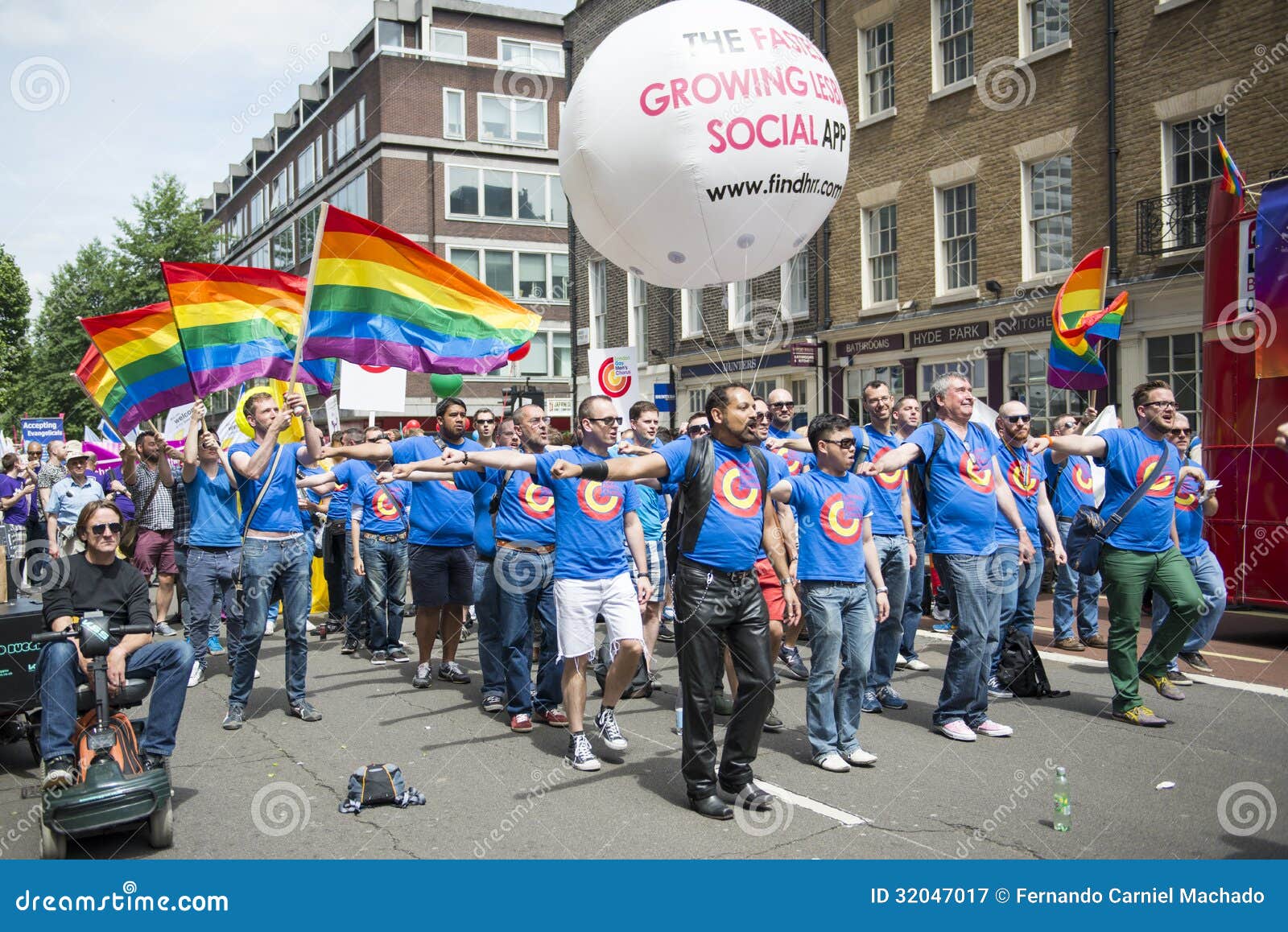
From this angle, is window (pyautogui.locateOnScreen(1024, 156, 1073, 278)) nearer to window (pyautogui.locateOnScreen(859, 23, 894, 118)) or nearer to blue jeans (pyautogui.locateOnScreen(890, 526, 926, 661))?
window (pyautogui.locateOnScreen(859, 23, 894, 118))

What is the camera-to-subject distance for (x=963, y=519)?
21.5 feet

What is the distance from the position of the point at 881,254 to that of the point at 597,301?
36.9 feet

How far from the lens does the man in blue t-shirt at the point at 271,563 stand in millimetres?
7301

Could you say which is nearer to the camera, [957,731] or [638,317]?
[957,731]

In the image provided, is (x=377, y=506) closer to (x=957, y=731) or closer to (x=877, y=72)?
(x=957, y=731)

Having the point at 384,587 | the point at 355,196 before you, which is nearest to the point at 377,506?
the point at 384,587

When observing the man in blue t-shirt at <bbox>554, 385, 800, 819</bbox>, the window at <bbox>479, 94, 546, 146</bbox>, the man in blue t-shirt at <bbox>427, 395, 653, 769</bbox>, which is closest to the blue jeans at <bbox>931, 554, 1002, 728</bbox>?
the man in blue t-shirt at <bbox>554, 385, 800, 819</bbox>

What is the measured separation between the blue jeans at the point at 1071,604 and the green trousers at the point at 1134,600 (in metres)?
2.44

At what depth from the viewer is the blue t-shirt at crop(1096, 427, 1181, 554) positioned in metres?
6.82

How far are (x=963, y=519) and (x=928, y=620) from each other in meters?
5.07

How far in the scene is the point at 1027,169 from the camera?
17125 millimetres

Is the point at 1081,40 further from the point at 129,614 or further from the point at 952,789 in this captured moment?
the point at 129,614

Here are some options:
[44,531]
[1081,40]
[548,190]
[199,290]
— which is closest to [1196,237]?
[1081,40]

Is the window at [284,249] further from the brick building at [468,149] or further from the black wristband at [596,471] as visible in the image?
the black wristband at [596,471]
